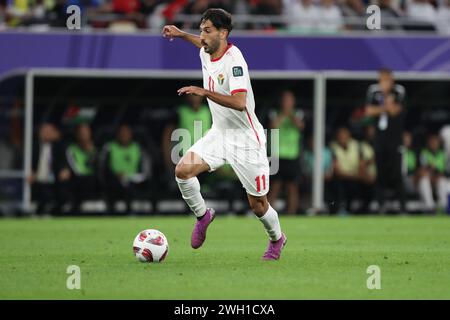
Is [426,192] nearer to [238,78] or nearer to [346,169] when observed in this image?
[346,169]

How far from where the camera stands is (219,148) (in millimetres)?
12141

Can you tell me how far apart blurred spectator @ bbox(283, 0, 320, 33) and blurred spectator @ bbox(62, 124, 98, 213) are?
458 centimetres

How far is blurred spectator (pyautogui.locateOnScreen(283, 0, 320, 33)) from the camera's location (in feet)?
73.9

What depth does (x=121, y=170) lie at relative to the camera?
72.9 feet

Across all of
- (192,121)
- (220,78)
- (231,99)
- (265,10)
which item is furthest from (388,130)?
(231,99)

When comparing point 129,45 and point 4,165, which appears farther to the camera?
point 4,165

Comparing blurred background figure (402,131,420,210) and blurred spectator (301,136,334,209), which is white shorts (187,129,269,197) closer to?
blurred spectator (301,136,334,209)

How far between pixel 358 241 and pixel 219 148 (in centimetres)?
365

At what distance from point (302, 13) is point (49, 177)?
20.3 feet

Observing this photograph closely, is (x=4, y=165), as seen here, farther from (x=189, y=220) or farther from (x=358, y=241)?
(x=358, y=241)

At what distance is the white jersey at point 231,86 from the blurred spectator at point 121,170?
9941 millimetres

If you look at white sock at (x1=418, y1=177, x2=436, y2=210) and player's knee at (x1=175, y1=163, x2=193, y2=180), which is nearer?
player's knee at (x1=175, y1=163, x2=193, y2=180)

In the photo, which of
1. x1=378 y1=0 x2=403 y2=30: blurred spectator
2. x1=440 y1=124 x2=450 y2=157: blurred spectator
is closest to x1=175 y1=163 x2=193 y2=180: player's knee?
x1=378 y1=0 x2=403 y2=30: blurred spectator
